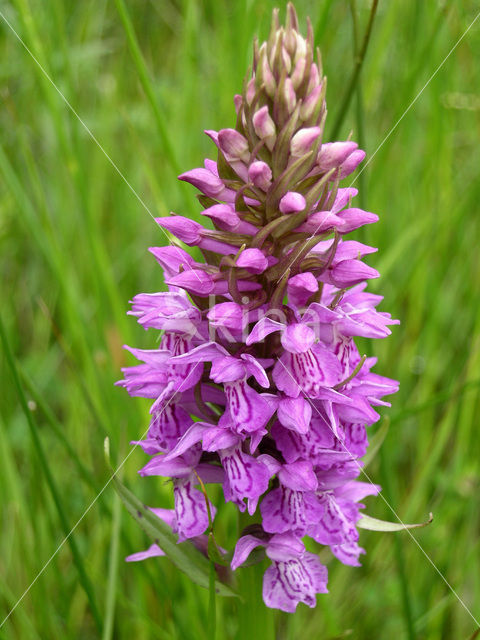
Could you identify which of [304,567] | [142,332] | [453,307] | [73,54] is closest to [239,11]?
[73,54]

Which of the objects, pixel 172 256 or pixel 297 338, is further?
pixel 172 256

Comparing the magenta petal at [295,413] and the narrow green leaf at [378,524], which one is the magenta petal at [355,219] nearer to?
the magenta petal at [295,413]

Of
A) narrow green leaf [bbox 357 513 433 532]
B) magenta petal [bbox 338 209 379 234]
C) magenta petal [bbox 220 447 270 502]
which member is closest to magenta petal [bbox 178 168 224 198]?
magenta petal [bbox 338 209 379 234]

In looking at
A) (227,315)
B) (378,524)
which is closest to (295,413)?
(227,315)

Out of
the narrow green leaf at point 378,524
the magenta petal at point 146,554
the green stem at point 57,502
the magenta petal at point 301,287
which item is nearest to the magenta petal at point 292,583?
the narrow green leaf at point 378,524

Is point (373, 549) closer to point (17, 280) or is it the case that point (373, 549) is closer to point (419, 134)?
point (17, 280)

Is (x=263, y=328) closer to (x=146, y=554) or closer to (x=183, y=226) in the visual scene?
(x=183, y=226)

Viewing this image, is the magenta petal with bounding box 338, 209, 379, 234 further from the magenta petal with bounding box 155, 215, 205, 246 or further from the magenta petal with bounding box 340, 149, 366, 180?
the magenta petal with bounding box 155, 215, 205, 246
